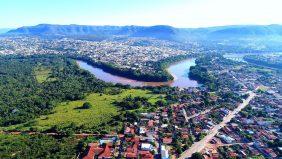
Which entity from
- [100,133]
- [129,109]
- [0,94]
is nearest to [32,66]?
[0,94]

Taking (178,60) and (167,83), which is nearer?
(167,83)

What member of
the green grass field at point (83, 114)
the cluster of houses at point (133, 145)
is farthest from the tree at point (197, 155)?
the green grass field at point (83, 114)

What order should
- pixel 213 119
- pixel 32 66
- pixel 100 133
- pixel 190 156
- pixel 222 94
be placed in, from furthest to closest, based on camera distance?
pixel 32 66, pixel 222 94, pixel 213 119, pixel 100 133, pixel 190 156

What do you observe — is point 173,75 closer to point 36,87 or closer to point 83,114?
point 36,87

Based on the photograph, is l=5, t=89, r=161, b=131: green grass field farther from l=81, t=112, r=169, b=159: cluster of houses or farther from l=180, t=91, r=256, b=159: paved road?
l=180, t=91, r=256, b=159: paved road

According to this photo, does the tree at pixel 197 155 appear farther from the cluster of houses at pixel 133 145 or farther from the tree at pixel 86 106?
the tree at pixel 86 106

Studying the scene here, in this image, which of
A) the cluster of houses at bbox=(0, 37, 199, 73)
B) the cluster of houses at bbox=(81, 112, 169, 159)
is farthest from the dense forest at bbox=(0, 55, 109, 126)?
the cluster of houses at bbox=(0, 37, 199, 73)

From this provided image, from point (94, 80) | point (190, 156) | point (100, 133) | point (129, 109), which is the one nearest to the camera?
point (190, 156)

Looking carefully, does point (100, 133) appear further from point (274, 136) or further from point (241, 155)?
point (274, 136)
